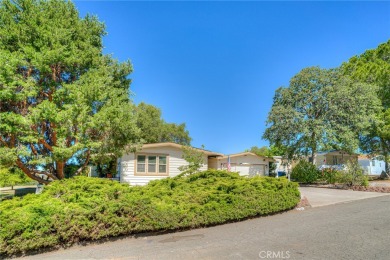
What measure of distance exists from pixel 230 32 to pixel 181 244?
508 inches

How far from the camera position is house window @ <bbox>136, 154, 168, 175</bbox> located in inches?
623

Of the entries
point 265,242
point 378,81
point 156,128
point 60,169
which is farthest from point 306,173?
point 156,128

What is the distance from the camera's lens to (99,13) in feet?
42.8

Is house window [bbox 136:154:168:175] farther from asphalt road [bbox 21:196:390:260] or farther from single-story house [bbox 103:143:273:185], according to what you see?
asphalt road [bbox 21:196:390:260]

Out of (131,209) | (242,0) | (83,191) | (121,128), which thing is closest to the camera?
(131,209)

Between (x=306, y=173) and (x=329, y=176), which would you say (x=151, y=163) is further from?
(x=329, y=176)

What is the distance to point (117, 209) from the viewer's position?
584 cm

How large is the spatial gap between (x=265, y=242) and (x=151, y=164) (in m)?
11.5

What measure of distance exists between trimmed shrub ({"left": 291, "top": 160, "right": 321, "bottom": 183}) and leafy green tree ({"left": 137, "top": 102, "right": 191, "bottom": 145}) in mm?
Result: 14242

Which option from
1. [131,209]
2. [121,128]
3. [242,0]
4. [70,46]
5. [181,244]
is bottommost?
[181,244]

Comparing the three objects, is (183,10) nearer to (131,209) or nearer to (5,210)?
(131,209)

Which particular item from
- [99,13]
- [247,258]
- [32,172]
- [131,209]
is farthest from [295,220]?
[99,13]

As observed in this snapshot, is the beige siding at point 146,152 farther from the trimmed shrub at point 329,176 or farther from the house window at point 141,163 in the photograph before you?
the trimmed shrub at point 329,176

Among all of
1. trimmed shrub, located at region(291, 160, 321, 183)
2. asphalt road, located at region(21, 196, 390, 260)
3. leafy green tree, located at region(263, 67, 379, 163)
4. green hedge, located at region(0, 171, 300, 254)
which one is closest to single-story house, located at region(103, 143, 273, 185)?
leafy green tree, located at region(263, 67, 379, 163)
